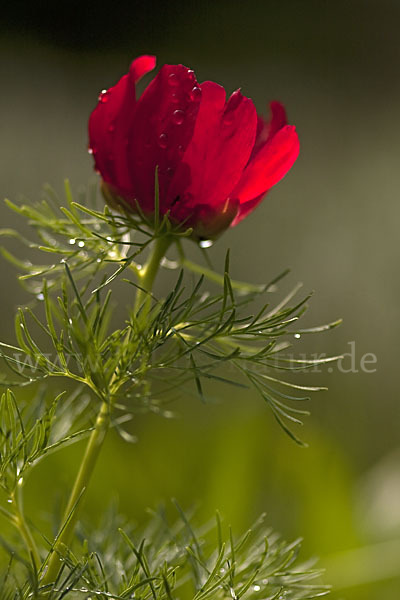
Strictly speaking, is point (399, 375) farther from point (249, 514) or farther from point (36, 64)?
point (36, 64)

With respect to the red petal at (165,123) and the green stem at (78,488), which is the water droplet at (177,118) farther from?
the green stem at (78,488)

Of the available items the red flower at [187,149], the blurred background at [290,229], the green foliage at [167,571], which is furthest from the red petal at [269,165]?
the blurred background at [290,229]

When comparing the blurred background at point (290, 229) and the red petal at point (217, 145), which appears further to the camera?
the blurred background at point (290, 229)

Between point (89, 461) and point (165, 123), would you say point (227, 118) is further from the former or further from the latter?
point (89, 461)

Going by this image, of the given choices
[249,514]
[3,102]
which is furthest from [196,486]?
[3,102]

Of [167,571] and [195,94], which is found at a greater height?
[195,94]

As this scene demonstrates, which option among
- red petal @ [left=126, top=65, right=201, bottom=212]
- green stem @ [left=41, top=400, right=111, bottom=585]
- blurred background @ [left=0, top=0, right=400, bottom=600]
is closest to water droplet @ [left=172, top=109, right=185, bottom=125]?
red petal @ [left=126, top=65, right=201, bottom=212]

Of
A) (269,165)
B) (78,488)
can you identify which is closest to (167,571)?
(78,488)
